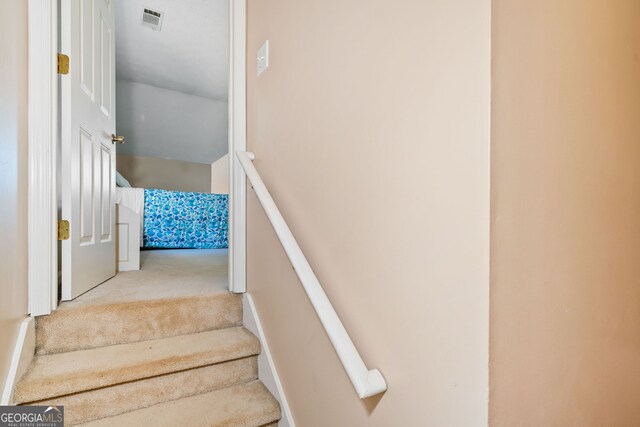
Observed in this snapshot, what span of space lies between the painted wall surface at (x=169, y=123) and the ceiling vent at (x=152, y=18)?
165 centimetres

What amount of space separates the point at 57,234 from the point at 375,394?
4.53 feet

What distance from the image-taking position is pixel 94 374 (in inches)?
42.5

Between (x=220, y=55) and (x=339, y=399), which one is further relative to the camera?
(x=220, y=55)

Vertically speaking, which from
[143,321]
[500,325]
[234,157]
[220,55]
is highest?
[220,55]

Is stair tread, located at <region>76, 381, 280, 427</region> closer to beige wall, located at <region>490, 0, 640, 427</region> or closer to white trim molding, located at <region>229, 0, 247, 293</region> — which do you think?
white trim molding, located at <region>229, 0, 247, 293</region>

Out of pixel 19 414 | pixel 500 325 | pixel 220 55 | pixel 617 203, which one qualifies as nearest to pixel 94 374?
pixel 19 414

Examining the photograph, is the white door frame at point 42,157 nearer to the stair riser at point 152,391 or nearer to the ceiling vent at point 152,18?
the stair riser at point 152,391

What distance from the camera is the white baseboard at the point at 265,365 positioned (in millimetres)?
1170

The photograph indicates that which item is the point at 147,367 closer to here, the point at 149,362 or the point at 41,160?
the point at 149,362

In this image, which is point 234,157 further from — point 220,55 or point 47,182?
point 220,55

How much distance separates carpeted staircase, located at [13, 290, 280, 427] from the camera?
3.50ft

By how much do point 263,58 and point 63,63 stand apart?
840mm

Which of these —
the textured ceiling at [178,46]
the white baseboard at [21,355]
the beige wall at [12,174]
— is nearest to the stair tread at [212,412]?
the white baseboard at [21,355]

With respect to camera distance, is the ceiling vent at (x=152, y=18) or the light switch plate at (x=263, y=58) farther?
the ceiling vent at (x=152, y=18)
